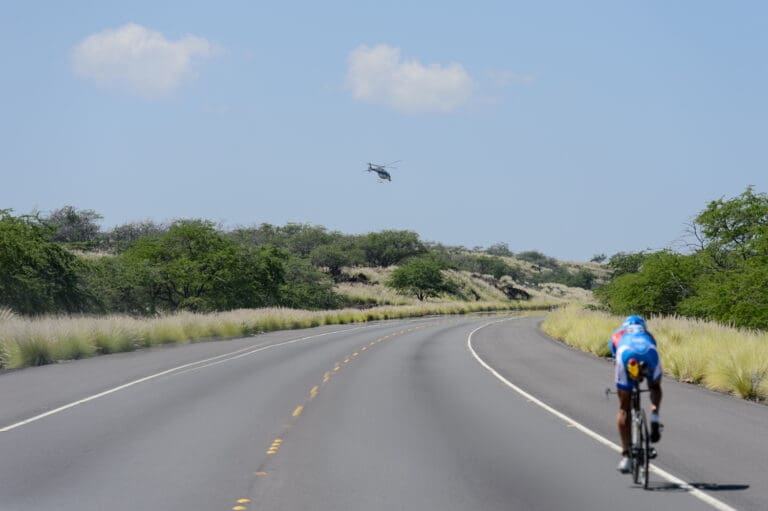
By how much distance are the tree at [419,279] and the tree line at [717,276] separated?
59.5 meters

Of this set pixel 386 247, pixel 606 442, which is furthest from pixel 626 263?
pixel 386 247

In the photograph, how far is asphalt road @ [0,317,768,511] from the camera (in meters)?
8.02

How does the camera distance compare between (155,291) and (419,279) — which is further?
(419,279)

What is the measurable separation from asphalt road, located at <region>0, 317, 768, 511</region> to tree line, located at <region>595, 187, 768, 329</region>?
29.1 ft

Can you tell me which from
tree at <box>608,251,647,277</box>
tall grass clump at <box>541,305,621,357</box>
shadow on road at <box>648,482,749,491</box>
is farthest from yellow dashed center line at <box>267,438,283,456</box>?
tree at <box>608,251,647,277</box>

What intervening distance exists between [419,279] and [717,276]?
2721 inches

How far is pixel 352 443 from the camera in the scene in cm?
1101

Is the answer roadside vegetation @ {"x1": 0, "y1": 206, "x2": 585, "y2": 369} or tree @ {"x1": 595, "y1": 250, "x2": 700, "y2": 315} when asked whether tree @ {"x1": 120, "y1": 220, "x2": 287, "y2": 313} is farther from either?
tree @ {"x1": 595, "y1": 250, "x2": 700, "y2": 315}

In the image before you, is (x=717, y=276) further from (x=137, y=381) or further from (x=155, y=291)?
(x=155, y=291)

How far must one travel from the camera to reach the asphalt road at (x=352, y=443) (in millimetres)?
8023

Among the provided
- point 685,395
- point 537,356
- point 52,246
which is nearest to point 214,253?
point 52,246

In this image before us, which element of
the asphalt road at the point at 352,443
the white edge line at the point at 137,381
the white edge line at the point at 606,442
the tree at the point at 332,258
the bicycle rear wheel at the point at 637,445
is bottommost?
the white edge line at the point at 606,442

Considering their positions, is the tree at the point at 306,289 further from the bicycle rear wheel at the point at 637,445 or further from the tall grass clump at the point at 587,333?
the bicycle rear wheel at the point at 637,445

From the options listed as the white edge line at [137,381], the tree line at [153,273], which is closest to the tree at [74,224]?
the tree line at [153,273]
